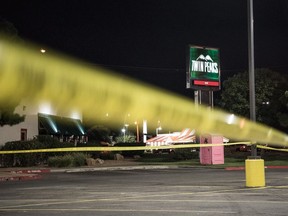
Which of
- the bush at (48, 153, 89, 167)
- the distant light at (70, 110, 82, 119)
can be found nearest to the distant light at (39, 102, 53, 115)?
the distant light at (70, 110, 82, 119)

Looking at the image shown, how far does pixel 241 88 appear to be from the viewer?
4412 cm

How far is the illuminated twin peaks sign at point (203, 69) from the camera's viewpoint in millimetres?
32750

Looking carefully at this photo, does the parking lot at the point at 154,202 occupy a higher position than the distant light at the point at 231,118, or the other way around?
the distant light at the point at 231,118

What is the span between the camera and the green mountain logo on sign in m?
33.1

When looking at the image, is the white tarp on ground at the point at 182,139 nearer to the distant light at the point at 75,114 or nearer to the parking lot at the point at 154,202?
the distant light at the point at 75,114

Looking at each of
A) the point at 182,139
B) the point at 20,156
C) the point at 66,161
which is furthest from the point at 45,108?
the point at 182,139

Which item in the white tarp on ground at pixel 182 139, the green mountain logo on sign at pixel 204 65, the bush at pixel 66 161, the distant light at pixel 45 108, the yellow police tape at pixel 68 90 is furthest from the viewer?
Result: the white tarp on ground at pixel 182 139

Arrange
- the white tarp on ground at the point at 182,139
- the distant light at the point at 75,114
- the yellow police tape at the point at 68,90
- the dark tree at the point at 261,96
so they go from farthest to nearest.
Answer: the distant light at the point at 75,114 < the white tarp on ground at the point at 182,139 < the dark tree at the point at 261,96 < the yellow police tape at the point at 68,90

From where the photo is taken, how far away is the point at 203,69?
33344mm

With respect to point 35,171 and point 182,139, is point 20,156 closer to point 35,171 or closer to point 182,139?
point 35,171

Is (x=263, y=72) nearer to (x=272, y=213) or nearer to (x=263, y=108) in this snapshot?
(x=263, y=108)

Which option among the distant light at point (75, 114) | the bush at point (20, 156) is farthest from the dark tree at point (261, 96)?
the bush at point (20, 156)

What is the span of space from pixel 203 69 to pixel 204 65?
32 centimetres

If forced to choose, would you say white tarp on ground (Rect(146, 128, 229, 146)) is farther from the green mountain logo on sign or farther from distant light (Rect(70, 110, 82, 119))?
the green mountain logo on sign
